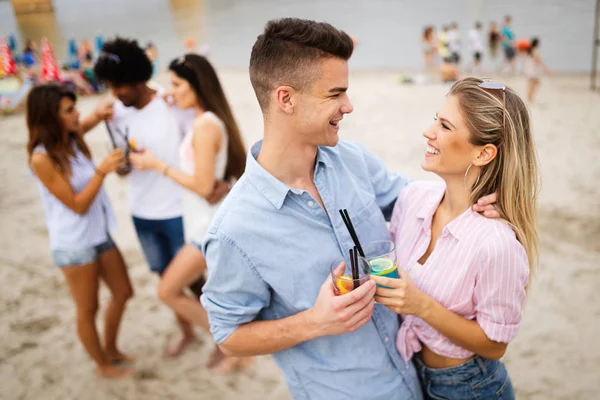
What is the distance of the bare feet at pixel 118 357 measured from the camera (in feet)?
13.9

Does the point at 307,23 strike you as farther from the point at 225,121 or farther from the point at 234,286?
the point at 225,121

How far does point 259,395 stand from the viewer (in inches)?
150

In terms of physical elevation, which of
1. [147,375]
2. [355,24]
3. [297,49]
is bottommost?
[147,375]

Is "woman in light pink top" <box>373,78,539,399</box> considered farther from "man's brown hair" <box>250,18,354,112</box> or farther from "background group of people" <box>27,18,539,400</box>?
"man's brown hair" <box>250,18,354,112</box>

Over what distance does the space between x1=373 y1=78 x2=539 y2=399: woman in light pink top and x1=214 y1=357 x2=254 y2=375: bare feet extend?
7.71ft

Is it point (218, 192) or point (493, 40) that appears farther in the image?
point (493, 40)

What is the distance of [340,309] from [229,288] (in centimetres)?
42

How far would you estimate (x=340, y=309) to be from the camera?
1622mm

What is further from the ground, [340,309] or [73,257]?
[340,309]

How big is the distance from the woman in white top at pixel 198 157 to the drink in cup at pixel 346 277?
191 cm

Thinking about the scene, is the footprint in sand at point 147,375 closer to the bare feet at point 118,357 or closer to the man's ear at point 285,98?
the bare feet at point 118,357

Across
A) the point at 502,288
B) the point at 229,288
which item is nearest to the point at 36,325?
the point at 229,288

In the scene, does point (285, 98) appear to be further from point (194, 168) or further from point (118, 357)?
point (118, 357)

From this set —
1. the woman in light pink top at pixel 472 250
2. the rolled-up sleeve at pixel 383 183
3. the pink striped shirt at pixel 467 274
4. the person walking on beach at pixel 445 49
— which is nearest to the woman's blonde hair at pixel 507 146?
the woman in light pink top at pixel 472 250
